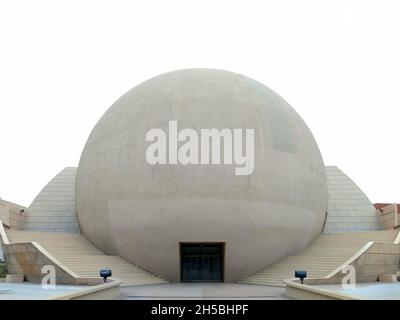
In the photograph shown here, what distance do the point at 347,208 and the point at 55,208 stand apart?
73.6ft

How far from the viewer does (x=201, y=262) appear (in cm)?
2464

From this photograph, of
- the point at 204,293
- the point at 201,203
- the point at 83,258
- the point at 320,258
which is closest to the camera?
the point at 204,293

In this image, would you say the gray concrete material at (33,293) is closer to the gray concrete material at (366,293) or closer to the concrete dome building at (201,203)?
the concrete dome building at (201,203)

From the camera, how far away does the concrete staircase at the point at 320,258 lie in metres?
22.5

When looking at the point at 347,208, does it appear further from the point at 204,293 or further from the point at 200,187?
the point at 204,293

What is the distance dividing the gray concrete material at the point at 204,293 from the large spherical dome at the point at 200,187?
282cm

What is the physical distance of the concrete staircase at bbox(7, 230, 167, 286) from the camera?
2225cm

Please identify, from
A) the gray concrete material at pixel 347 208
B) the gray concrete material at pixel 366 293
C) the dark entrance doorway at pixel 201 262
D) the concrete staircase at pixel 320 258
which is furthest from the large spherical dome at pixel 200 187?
the gray concrete material at pixel 347 208

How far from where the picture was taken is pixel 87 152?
27375 mm

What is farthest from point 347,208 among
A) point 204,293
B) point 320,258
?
point 204,293

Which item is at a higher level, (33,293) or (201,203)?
(201,203)

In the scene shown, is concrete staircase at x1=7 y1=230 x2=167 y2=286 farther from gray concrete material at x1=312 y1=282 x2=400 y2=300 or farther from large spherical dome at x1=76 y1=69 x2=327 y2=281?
gray concrete material at x1=312 y1=282 x2=400 y2=300

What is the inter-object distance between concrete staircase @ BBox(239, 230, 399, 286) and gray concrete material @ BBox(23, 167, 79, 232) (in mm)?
15750
